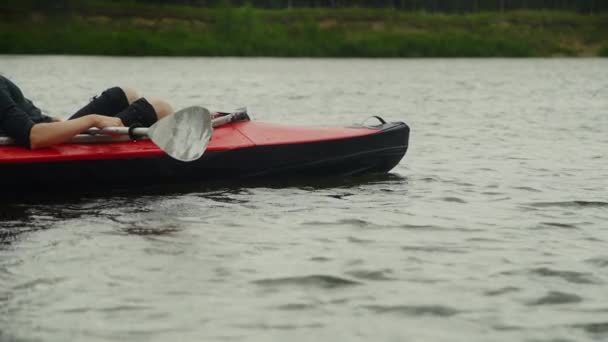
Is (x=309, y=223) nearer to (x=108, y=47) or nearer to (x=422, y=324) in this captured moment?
(x=422, y=324)

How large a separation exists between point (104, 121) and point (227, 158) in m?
0.97

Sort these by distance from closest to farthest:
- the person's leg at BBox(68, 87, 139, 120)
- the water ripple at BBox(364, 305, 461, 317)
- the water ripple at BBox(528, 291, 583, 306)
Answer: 1. the water ripple at BBox(364, 305, 461, 317)
2. the water ripple at BBox(528, 291, 583, 306)
3. the person's leg at BBox(68, 87, 139, 120)

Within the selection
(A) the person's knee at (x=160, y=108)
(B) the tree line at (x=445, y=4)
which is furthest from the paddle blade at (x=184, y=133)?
(B) the tree line at (x=445, y=4)

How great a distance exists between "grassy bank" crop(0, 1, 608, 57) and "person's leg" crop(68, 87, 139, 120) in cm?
3861

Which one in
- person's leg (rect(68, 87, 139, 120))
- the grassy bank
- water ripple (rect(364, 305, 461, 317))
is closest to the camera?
water ripple (rect(364, 305, 461, 317))

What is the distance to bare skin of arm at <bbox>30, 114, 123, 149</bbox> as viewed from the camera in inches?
256

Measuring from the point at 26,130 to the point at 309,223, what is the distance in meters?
2.06

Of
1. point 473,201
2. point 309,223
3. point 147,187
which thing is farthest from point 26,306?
point 473,201

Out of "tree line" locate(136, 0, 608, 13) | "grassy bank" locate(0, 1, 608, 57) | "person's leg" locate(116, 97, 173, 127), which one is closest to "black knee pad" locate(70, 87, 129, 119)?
"person's leg" locate(116, 97, 173, 127)

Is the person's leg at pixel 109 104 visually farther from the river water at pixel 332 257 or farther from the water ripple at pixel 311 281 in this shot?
the water ripple at pixel 311 281

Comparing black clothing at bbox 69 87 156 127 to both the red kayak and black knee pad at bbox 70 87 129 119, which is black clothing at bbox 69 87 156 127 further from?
the red kayak

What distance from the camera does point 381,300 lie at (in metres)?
4.42

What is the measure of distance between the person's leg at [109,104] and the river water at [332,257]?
2.09ft

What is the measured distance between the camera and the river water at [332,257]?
4094mm
